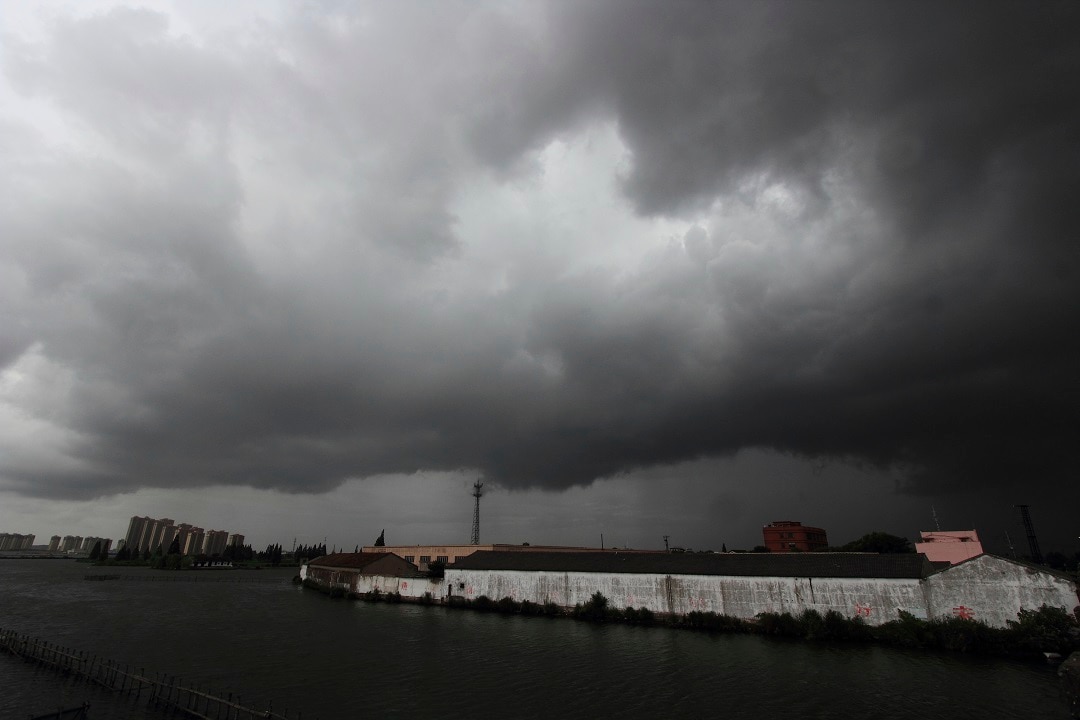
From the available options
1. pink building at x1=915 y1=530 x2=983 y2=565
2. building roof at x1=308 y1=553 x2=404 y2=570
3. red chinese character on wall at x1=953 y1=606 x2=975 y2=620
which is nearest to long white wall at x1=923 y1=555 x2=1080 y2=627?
red chinese character on wall at x1=953 y1=606 x2=975 y2=620

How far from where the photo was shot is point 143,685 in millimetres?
28906

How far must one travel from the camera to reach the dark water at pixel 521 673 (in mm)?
25203

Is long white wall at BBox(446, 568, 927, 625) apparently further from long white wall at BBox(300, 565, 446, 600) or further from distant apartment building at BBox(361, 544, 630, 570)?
distant apartment building at BBox(361, 544, 630, 570)

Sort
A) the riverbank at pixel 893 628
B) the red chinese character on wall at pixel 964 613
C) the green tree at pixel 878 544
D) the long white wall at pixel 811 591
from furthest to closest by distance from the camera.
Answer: the green tree at pixel 878 544
the red chinese character on wall at pixel 964 613
the long white wall at pixel 811 591
the riverbank at pixel 893 628

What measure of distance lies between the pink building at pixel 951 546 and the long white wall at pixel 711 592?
57270mm

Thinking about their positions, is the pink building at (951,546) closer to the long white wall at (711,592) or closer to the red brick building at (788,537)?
the red brick building at (788,537)

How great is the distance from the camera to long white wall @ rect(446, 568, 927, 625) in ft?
130

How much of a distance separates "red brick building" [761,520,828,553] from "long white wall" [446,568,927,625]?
83318 millimetres

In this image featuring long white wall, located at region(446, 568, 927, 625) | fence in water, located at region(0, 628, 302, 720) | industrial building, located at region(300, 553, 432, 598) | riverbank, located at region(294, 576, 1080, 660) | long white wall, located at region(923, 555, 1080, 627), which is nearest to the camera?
fence in water, located at region(0, 628, 302, 720)

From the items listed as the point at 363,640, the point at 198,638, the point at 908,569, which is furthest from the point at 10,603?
the point at 908,569

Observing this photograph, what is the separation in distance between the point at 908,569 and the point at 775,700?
2151 cm

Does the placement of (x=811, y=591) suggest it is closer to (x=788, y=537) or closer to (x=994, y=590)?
(x=994, y=590)

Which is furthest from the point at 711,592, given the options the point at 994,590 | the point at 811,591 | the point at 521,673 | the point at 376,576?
the point at 376,576

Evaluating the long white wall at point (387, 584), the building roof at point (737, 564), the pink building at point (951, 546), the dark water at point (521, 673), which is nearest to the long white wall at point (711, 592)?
the building roof at point (737, 564)
